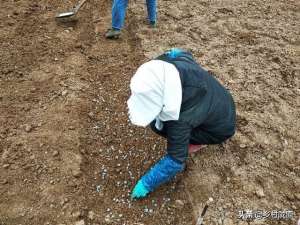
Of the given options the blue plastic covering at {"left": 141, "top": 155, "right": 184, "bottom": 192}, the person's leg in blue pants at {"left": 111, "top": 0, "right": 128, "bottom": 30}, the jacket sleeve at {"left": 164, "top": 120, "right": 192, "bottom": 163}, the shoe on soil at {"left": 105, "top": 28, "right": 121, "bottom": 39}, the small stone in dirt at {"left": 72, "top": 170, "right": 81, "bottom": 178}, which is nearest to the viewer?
the jacket sleeve at {"left": 164, "top": 120, "right": 192, "bottom": 163}

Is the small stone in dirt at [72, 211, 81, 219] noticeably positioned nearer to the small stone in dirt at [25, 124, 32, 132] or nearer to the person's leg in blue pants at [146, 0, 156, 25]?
the small stone in dirt at [25, 124, 32, 132]

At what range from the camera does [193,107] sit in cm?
253

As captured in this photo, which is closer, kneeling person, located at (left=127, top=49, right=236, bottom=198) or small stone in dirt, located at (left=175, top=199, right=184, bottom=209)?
kneeling person, located at (left=127, top=49, right=236, bottom=198)

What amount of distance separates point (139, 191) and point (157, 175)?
0.27m

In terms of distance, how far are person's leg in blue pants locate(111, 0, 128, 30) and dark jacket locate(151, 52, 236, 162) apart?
77.7 inches

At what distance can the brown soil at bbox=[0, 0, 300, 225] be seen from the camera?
9.77ft

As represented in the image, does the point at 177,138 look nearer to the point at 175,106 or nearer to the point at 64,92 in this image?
the point at 175,106

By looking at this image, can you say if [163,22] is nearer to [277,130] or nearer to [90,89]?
[90,89]

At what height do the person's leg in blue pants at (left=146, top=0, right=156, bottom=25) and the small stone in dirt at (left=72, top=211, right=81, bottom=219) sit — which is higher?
the person's leg in blue pants at (left=146, top=0, right=156, bottom=25)

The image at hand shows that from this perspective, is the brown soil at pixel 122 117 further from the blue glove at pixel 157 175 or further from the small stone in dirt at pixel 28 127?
the blue glove at pixel 157 175

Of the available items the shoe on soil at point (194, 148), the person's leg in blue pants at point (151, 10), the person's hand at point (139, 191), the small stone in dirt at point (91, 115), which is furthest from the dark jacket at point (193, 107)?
the person's leg in blue pants at point (151, 10)

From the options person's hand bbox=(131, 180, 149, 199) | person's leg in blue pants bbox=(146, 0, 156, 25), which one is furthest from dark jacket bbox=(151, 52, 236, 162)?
person's leg in blue pants bbox=(146, 0, 156, 25)

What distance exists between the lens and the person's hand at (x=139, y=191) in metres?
2.88

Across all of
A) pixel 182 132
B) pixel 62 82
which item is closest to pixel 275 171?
pixel 182 132
